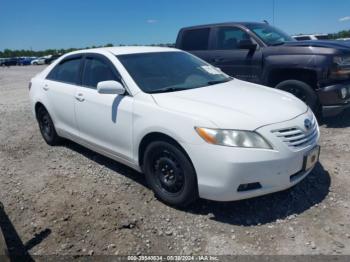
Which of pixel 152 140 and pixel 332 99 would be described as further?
pixel 332 99

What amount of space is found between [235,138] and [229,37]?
449cm

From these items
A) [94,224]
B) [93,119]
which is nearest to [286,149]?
[94,224]

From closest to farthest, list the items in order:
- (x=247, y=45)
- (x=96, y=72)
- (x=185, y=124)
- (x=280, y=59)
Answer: (x=185, y=124)
(x=96, y=72)
(x=280, y=59)
(x=247, y=45)

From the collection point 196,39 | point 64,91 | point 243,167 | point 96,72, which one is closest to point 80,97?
point 96,72

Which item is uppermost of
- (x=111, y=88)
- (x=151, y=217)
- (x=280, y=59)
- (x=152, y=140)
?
(x=280, y=59)

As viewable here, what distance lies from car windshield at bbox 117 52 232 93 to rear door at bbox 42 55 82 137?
3.09ft

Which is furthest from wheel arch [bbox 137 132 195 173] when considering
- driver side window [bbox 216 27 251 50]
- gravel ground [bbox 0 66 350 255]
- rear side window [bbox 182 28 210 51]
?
rear side window [bbox 182 28 210 51]

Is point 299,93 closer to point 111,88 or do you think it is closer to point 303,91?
point 303,91

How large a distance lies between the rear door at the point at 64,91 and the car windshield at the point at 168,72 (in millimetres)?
941

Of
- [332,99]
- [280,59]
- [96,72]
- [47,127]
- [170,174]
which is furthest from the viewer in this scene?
[280,59]

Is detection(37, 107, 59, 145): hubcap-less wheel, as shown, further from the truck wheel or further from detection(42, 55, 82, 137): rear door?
the truck wheel

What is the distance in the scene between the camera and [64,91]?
15.3ft

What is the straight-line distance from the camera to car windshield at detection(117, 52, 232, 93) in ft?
12.3

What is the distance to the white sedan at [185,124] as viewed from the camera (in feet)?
9.59
